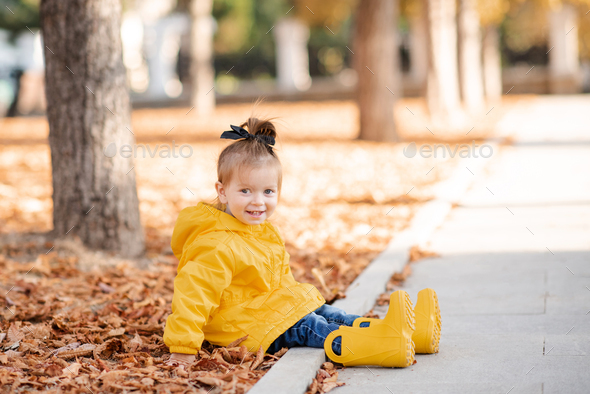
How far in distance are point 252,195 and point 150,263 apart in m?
2.21

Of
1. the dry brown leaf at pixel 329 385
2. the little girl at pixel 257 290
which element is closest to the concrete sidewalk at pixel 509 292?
the dry brown leaf at pixel 329 385

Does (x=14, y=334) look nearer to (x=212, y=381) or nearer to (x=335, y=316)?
(x=212, y=381)

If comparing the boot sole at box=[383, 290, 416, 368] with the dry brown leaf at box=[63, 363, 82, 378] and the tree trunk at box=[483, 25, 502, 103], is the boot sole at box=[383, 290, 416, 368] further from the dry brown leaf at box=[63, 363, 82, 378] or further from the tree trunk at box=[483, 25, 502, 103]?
the tree trunk at box=[483, 25, 502, 103]

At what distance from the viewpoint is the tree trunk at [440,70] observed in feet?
46.0

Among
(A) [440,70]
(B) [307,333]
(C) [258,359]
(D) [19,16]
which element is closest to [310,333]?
(B) [307,333]

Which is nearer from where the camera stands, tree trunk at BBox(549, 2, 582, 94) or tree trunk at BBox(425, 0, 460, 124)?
tree trunk at BBox(425, 0, 460, 124)

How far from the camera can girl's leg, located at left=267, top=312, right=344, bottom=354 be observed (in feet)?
10.2

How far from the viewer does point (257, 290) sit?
10.5 ft

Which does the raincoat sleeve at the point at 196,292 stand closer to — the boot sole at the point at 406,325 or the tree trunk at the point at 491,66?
the boot sole at the point at 406,325

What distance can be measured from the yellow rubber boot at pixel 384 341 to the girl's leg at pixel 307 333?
8cm

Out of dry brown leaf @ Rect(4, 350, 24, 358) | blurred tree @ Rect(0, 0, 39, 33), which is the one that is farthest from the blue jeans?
blurred tree @ Rect(0, 0, 39, 33)

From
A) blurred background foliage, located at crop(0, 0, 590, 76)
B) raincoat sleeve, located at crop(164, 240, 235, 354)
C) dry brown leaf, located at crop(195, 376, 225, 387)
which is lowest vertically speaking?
dry brown leaf, located at crop(195, 376, 225, 387)

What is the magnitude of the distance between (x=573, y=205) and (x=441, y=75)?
822 cm

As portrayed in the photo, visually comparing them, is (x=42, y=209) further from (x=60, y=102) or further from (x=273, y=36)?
(x=273, y=36)
